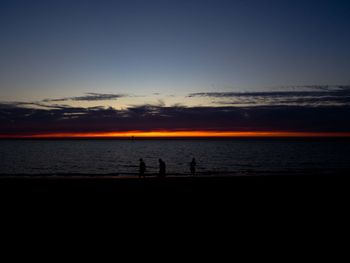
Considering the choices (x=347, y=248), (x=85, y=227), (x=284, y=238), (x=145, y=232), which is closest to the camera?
(x=347, y=248)

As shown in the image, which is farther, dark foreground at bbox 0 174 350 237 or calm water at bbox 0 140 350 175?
calm water at bbox 0 140 350 175

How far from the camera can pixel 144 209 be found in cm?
1373

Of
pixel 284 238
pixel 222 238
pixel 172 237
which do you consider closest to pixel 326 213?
pixel 284 238

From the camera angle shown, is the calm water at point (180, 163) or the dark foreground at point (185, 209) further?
the calm water at point (180, 163)

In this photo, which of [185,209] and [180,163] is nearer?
[185,209]

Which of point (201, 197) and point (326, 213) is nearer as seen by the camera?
point (326, 213)

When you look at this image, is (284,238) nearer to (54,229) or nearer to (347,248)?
(347,248)

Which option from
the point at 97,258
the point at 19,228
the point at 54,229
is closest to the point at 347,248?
the point at 97,258

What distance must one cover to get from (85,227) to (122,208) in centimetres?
332

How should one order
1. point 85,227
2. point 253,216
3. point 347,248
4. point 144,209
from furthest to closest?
point 144,209 → point 253,216 → point 85,227 → point 347,248

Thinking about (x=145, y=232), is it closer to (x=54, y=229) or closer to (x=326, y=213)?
(x=54, y=229)

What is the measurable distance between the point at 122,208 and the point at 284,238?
23.1ft

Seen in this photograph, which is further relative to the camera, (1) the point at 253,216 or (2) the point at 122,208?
(2) the point at 122,208

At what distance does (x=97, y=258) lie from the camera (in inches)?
314
